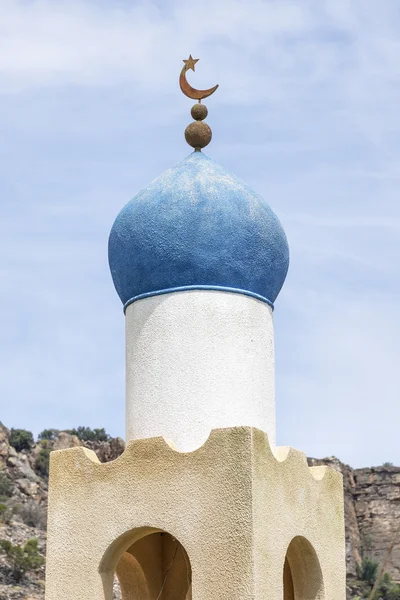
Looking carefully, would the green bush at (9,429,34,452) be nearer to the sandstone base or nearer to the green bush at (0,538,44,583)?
the green bush at (0,538,44,583)

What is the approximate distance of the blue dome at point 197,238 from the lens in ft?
26.7

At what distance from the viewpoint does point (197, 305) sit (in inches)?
319

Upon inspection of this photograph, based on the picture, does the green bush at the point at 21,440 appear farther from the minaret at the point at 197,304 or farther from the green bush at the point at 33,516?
the minaret at the point at 197,304

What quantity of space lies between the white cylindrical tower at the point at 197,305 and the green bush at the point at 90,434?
46.3m

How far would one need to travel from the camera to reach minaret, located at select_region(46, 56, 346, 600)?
7.38 m

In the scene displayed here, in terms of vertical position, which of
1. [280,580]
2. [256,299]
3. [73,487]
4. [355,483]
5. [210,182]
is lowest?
[280,580]

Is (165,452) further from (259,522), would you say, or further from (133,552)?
(133,552)

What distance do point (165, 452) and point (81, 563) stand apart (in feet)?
3.01

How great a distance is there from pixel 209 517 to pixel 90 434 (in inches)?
1929

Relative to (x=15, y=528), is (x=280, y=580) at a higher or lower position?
lower

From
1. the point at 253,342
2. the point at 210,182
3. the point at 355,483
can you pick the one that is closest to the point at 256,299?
the point at 253,342

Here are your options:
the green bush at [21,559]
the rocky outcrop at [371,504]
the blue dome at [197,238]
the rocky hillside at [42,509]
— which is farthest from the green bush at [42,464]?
the blue dome at [197,238]

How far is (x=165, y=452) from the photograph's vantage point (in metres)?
7.63

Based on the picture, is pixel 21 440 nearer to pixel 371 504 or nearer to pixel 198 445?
pixel 371 504
